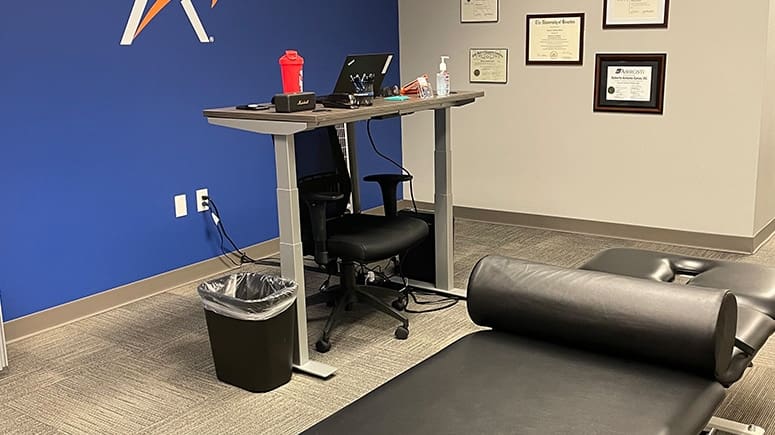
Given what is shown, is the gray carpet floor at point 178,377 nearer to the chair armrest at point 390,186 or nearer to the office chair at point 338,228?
the office chair at point 338,228

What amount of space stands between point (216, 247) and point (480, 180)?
1.99 m

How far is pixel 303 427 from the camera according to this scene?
2547 mm

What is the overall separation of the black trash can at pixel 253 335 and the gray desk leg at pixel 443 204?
3.52 ft

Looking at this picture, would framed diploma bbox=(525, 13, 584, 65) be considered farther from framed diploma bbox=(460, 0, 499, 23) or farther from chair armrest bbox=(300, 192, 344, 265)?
chair armrest bbox=(300, 192, 344, 265)

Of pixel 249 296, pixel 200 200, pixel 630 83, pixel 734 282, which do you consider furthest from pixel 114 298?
pixel 630 83

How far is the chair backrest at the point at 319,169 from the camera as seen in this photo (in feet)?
10.6

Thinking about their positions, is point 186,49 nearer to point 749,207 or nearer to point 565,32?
point 565,32

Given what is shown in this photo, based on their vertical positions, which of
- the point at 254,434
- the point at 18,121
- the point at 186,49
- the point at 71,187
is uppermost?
the point at 186,49

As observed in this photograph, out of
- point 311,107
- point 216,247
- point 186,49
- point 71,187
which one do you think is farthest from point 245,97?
point 311,107

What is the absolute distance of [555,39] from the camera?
15.8 feet

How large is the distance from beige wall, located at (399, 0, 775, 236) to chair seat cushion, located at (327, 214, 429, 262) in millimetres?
1810

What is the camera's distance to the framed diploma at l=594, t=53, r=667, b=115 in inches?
176

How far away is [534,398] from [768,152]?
338 centimetres

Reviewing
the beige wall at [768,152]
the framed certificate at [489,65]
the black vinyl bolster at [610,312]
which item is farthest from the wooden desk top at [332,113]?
the beige wall at [768,152]
